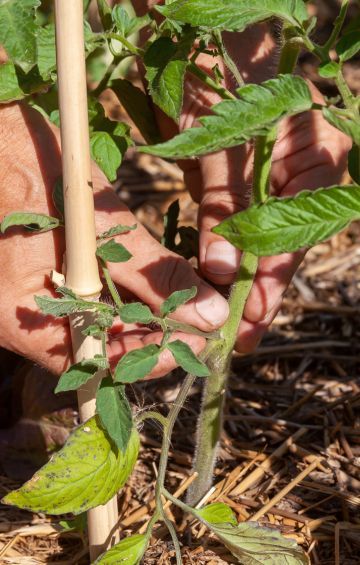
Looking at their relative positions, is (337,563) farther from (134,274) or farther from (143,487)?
(134,274)

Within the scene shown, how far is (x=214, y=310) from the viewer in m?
1.10

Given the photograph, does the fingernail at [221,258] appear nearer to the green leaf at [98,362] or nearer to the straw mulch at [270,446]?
the straw mulch at [270,446]

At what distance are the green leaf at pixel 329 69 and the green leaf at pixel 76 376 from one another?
41 cm

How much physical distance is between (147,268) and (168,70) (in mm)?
334

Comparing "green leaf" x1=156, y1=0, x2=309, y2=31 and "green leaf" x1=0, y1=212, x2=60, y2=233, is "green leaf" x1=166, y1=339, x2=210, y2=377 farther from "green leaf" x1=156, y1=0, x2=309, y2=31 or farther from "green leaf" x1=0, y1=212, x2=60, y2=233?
"green leaf" x1=156, y1=0, x2=309, y2=31

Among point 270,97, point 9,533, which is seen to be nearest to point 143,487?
point 9,533

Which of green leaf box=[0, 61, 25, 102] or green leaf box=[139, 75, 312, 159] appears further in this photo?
green leaf box=[0, 61, 25, 102]

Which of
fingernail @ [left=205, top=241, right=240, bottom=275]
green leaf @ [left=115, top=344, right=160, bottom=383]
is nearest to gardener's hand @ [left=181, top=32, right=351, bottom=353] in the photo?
fingernail @ [left=205, top=241, right=240, bottom=275]

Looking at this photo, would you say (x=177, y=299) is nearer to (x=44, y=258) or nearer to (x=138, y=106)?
(x=44, y=258)

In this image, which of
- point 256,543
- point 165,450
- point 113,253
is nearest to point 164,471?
point 165,450

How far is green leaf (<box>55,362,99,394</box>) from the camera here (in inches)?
35.6

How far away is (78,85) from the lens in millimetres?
884

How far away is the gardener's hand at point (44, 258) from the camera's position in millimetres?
1140

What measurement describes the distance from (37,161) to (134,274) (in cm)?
21
